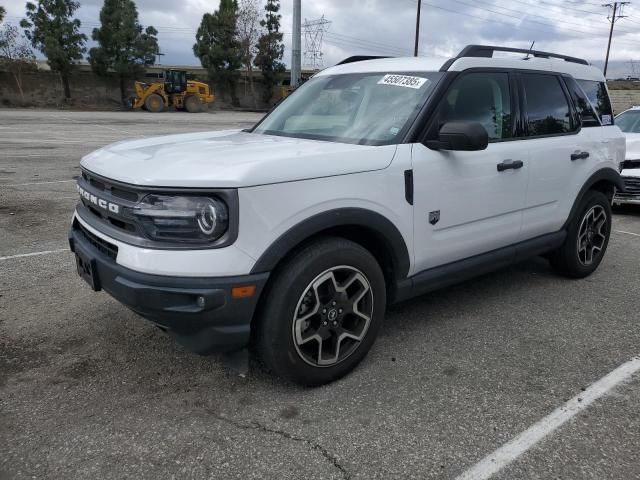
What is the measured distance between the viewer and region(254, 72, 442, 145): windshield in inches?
134

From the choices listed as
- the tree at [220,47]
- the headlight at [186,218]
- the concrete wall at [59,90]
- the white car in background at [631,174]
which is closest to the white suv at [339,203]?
the headlight at [186,218]

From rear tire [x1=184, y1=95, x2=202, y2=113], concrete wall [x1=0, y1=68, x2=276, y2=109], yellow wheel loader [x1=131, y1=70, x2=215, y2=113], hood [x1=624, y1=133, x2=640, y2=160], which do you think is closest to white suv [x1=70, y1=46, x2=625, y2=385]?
hood [x1=624, y1=133, x2=640, y2=160]

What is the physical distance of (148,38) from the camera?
4131cm

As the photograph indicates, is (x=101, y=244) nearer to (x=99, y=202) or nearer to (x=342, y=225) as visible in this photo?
(x=99, y=202)

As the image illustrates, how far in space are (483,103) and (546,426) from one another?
2.13 metres

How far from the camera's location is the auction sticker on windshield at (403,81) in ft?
11.7

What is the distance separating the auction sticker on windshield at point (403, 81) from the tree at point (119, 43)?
40.2 metres

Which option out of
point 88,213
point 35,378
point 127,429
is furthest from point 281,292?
point 35,378

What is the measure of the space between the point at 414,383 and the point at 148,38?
142 feet

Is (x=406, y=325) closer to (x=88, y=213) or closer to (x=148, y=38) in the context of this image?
(x=88, y=213)

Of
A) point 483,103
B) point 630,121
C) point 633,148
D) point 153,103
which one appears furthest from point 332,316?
point 153,103

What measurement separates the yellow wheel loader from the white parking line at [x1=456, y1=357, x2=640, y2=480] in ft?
115

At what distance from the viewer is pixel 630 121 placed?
9.11 m

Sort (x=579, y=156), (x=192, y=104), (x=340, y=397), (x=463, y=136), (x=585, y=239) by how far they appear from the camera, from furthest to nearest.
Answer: (x=192, y=104) → (x=585, y=239) → (x=579, y=156) → (x=463, y=136) → (x=340, y=397)
